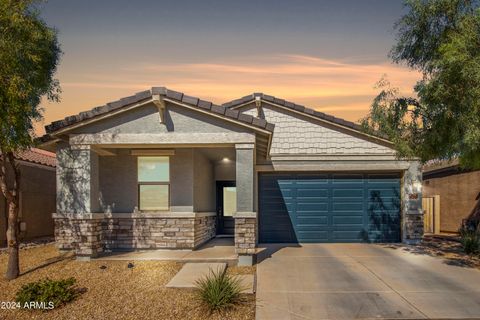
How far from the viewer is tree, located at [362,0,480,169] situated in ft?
31.5

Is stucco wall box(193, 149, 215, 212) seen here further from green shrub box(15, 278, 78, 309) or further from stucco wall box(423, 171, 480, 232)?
stucco wall box(423, 171, 480, 232)

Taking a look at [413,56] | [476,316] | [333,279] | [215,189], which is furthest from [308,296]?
[215,189]

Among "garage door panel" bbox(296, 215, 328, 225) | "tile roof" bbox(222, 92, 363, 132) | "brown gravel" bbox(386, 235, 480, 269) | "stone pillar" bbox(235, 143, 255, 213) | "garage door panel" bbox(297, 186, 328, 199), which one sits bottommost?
Answer: "brown gravel" bbox(386, 235, 480, 269)

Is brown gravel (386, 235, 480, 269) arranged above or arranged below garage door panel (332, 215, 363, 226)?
below

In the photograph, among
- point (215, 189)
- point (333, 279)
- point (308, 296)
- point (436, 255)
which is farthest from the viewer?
point (215, 189)

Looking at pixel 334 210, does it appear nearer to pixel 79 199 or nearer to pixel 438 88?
pixel 438 88

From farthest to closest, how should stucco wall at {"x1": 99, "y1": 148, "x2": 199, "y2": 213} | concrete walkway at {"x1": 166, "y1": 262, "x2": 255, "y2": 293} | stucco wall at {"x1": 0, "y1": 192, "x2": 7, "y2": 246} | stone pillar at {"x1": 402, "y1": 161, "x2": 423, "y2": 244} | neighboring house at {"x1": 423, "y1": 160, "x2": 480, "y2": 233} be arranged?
neighboring house at {"x1": 423, "y1": 160, "x2": 480, "y2": 233} < stucco wall at {"x1": 0, "y1": 192, "x2": 7, "y2": 246} < stone pillar at {"x1": 402, "y1": 161, "x2": 423, "y2": 244} < stucco wall at {"x1": 99, "y1": 148, "x2": 199, "y2": 213} < concrete walkway at {"x1": 166, "y1": 262, "x2": 255, "y2": 293}

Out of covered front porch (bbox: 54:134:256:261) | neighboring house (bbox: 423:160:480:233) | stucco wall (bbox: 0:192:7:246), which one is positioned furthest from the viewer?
neighboring house (bbox: 423:160:480:233)

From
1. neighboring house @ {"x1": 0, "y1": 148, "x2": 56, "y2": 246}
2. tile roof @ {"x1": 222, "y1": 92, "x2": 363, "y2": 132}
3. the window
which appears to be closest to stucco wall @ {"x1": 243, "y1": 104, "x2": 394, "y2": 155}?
tile roof @ {"x1": 222, "y1": 92, "x2": 363, "y2": 132}

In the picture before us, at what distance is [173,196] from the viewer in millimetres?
12938

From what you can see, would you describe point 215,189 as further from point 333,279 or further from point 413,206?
point 333,279

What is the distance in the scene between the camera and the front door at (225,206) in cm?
1798

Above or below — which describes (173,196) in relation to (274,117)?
below

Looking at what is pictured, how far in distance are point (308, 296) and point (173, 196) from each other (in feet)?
20.1
